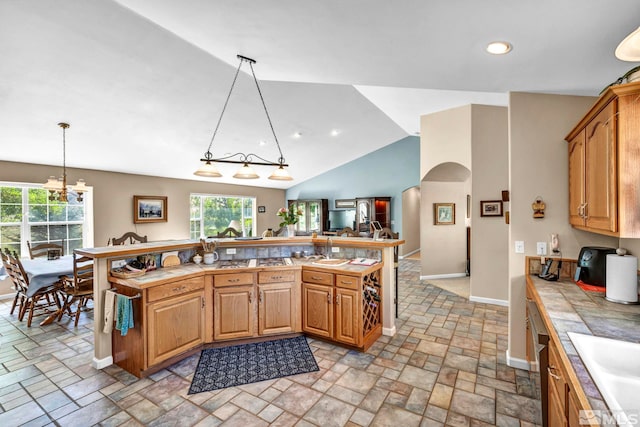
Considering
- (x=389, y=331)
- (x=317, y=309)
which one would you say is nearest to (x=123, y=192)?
(x=317, y=309)

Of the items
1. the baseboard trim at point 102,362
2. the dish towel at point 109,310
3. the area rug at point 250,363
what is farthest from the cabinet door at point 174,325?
the baseboard trim at point 102,362

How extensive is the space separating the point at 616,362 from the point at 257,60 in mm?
3121

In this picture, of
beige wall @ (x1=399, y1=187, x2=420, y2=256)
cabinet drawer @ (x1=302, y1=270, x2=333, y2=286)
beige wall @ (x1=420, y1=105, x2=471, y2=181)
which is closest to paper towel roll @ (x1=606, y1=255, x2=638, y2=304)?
cabinet drawer @ (x1=302, y1=270, x2=333, y2=286)

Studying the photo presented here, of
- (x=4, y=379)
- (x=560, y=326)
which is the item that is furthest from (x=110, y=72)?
(x=560, y=326)

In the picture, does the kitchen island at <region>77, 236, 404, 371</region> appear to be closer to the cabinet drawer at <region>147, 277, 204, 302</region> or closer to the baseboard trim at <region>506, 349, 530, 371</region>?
the cabinet drawer at <region>147, 277, 204, 302</region>

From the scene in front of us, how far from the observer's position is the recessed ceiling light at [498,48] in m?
1.68

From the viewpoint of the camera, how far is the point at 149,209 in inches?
260

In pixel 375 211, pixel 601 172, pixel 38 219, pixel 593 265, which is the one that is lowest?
pixel 593 265

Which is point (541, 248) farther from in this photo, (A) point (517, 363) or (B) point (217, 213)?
(B) point (217, 213)

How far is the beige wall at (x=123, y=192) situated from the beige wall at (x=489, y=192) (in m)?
6.56

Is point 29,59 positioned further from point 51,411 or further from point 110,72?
point 51,411

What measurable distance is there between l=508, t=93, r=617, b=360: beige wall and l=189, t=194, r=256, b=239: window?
19.7ft

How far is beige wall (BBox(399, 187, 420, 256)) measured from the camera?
8797 mm

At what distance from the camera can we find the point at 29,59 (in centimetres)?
269
